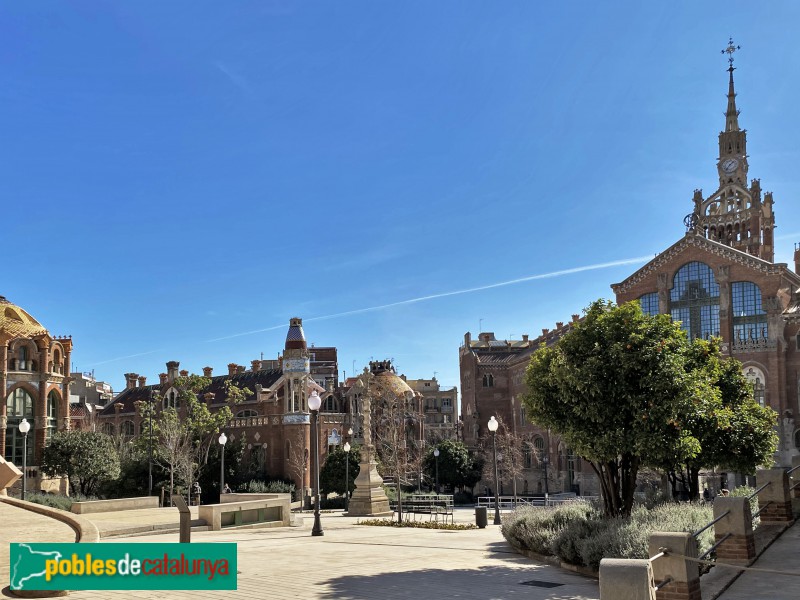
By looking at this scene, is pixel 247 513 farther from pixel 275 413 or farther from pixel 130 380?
pixel 130 380

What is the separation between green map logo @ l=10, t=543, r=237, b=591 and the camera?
1173 cm

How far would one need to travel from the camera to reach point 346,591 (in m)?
12.6

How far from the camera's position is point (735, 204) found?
90.1 meters

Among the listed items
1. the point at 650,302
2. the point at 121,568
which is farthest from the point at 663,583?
the point at 650,302

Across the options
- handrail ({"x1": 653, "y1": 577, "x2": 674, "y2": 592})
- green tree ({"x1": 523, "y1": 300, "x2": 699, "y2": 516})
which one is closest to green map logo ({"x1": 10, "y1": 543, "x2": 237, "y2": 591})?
handrail ({"x1": 653, "y1": 577, "x2": 674, "y2": 592})

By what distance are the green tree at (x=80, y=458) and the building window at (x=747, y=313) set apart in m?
49.1

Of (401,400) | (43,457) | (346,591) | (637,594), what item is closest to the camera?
(637,594)

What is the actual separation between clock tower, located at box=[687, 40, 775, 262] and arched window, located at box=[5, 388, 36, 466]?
2663 inches

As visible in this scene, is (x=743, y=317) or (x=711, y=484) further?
(x=743, y=317)

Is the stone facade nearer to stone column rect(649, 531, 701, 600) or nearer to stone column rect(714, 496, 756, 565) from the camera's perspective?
stone column rect(714, 496, 756, 565)

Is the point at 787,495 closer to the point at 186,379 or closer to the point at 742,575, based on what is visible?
the point at 742,575

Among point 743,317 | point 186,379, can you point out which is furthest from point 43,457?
point 743,317

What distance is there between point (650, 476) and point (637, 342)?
3777 cm

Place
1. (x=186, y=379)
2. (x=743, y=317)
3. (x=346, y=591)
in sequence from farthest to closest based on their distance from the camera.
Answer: (x=743, y=317), (x=186, y=379), (x=346, y=591)
